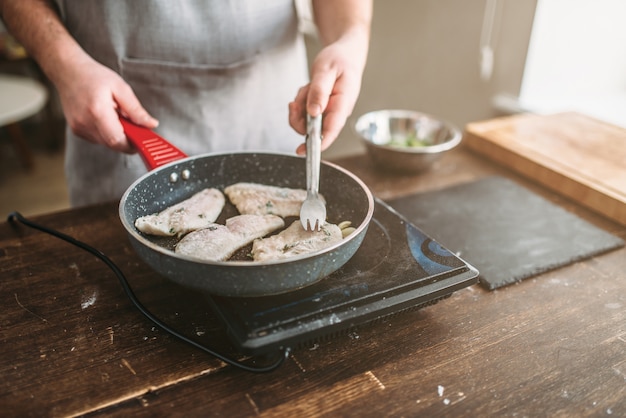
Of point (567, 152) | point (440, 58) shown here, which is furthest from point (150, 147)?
point (440, 58)

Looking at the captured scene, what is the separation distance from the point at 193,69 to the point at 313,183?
526 mm

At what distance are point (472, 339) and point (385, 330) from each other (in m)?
0.13

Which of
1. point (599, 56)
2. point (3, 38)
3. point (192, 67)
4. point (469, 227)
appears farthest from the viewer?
point (3, 38)

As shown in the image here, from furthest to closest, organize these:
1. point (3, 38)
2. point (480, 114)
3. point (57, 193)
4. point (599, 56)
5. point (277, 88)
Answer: point (3, 38), point (57, 193), point (480, 114), point (599, 56), point (277, 88)

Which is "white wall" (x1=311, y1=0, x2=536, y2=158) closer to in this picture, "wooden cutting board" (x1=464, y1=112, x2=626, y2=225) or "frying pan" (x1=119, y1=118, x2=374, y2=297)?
"wooden cutting board" (x1=464, y1=112, x2=626, y2=225)

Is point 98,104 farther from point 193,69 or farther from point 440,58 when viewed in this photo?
point 440,58

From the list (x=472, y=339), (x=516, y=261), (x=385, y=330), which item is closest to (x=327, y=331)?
(x=385, y=330)

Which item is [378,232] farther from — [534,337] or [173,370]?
[173,370]

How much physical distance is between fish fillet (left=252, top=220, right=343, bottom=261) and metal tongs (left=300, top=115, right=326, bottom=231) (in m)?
0.02

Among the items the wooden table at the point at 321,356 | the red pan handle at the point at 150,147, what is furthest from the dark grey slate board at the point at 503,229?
the red pan handle at the point at 150,147

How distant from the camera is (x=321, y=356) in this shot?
2.40 ft

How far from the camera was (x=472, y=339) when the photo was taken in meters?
0.77


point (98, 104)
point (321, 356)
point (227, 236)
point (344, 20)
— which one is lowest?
point (321, 356)

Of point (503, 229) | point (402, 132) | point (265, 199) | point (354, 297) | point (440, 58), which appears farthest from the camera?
point (440, 58)
